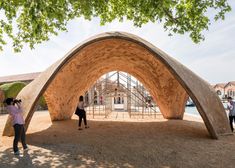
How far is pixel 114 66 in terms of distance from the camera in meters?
18.4

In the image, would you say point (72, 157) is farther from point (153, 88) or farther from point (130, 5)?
point (153, 88)

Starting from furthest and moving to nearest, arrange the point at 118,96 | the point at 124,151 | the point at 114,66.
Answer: the point at 118,96 < the point at 114,66 < the point at 124,151

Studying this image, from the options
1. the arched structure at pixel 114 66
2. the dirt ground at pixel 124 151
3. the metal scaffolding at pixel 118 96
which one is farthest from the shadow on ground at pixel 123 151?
the metal scaffolding at pixel 118 96

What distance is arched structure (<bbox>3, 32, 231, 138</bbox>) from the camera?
9.28m

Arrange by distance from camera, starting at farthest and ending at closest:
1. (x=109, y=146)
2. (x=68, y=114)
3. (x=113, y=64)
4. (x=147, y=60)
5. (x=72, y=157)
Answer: (x=113, y=64) < (x=68, y=114) < (x=147, y=60) < (x=109, y=146) < (x=72, y=157)

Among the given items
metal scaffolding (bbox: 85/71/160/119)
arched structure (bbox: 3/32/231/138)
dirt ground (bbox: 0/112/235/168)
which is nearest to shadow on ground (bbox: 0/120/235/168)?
dirt ground (bbox: 0/112/235/168)

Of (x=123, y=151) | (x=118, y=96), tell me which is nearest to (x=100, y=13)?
(x=123, y=151)

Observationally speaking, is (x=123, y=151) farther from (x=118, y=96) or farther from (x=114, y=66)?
(x=118, y=96)

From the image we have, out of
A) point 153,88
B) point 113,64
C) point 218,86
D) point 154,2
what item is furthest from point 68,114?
point 218,86

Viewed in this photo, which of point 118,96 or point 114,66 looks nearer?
point 114,66

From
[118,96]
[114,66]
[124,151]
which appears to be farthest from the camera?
[118,96]

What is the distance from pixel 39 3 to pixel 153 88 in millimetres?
10336

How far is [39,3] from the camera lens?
8.84 meters

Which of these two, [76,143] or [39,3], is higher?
[39,3]
